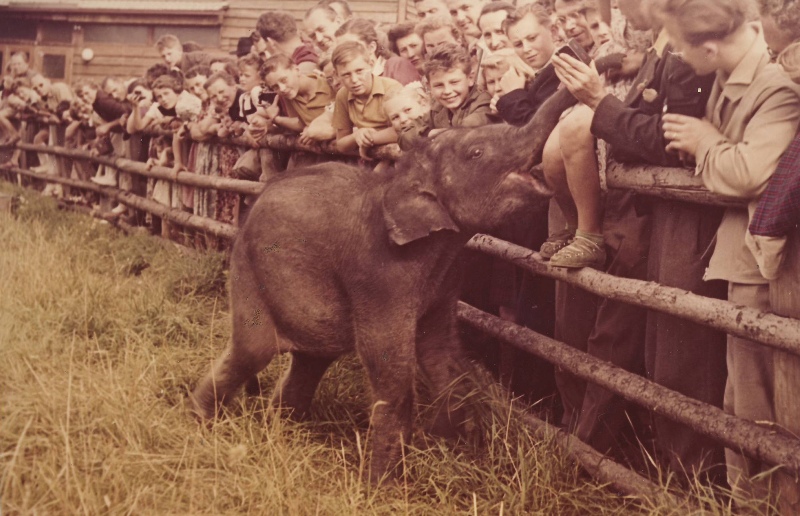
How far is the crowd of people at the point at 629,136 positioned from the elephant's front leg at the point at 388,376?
29.0 inches

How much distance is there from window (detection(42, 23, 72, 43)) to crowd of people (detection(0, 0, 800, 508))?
21353 millimetres

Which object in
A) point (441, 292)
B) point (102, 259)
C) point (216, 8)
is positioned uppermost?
point (216, 8)

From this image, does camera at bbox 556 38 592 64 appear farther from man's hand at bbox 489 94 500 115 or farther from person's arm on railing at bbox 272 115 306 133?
person's arm on railing at bbox 272 115 306 133

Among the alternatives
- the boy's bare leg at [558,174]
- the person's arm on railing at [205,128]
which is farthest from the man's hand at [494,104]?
the person's arm on railing at [205,128]

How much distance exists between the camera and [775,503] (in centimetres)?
305

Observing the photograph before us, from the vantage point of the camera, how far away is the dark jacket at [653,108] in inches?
134

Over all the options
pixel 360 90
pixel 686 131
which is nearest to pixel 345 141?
pixel 360 90

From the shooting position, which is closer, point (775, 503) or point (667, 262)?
point (775, 503)

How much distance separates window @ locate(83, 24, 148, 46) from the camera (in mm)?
25234

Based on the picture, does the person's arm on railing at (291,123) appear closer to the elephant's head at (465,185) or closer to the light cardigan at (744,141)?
the elephant's head at (465,185)

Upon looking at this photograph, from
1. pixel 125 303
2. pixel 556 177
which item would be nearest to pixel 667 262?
pixel 556 177

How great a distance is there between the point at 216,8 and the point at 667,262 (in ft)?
70.8

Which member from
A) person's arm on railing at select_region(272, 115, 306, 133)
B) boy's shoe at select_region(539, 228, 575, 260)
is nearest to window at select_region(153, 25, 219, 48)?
person's arm on railing at select_region(272, 115, 306, 133)

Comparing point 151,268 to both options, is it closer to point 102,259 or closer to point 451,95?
point 102,259
